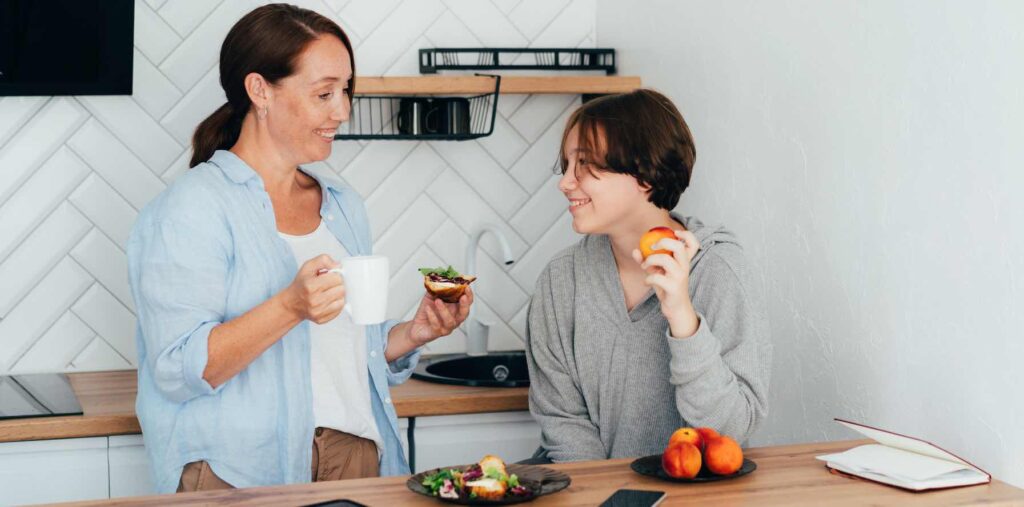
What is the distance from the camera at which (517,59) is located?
3141 millimetres

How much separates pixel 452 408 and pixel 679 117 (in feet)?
2.88

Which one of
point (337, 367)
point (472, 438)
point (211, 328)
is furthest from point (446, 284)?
point (472, 438)

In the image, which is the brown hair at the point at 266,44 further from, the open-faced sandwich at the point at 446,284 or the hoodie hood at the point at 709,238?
the hoodie hood at the point at 709,238

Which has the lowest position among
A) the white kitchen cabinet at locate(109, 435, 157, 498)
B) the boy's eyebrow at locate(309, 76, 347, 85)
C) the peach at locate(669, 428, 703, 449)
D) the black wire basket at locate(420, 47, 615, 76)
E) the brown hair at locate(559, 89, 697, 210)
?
the white kitchen cabinet at locate(109, 435, 157, 498)

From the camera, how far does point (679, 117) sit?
206 cm

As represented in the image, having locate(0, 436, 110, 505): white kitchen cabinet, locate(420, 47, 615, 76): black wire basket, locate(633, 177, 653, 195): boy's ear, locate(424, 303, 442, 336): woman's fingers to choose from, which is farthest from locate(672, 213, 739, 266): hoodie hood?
locate(0, 436, 110, 505): white kitchen cabinet

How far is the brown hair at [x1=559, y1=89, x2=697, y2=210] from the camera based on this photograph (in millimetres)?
2027

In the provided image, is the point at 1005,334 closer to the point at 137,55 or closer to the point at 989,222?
the point at 989,222

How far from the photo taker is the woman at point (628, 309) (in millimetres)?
1938

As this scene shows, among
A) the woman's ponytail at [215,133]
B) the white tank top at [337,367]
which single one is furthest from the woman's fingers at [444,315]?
the woman's ponytail at [215,133]

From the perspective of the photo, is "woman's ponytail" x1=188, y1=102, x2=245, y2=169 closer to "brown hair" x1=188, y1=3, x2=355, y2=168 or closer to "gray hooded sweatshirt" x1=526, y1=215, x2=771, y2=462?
"brown hair" x1=188, y1=3, x2=355, y2=168

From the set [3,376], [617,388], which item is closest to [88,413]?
[3,376]

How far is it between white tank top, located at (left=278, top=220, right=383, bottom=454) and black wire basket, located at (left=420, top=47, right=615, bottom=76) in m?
0.98

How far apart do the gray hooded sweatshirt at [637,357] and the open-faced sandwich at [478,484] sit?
397 mm
